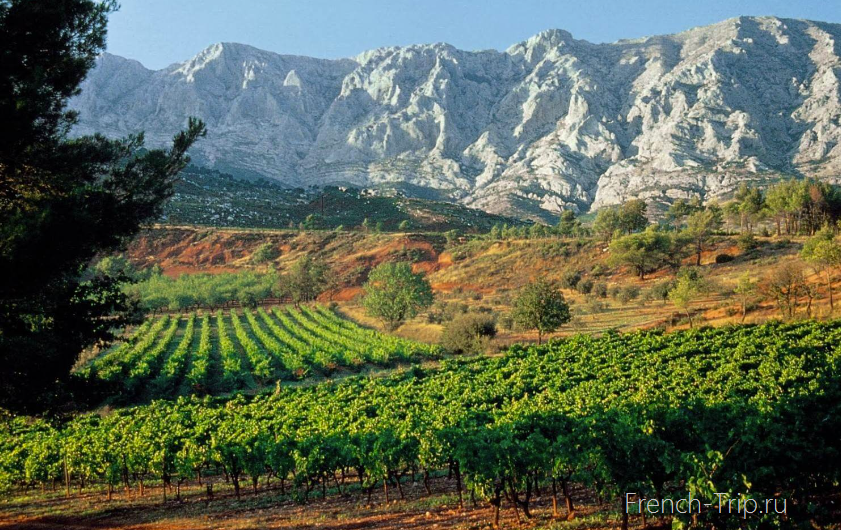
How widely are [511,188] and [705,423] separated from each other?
631 feet

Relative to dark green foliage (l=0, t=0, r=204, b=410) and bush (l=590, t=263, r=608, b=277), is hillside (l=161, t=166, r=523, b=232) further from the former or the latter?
dark green foliage (l=0, t=0, r=204, b=410)

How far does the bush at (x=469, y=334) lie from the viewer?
4284cm

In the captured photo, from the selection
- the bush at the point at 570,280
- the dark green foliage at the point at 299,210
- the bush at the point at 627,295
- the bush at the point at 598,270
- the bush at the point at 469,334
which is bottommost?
the bush at the point at 469,334

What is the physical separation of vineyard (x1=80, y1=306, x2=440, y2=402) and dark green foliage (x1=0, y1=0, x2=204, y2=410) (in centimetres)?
1306

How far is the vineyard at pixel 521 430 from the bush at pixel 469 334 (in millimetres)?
4547

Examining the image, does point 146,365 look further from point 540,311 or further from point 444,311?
point 540,311

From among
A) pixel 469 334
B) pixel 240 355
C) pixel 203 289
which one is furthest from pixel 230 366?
pixel 203 289

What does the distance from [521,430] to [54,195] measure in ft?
39.0

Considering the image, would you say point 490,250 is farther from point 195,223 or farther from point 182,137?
point 182,137

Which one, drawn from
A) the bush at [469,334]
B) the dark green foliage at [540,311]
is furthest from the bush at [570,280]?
the bush at [469,334]

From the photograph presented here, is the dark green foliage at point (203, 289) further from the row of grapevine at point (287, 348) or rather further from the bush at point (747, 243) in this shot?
the bush at point (747, 243)

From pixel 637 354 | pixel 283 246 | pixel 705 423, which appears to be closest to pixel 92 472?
pixel 705 423

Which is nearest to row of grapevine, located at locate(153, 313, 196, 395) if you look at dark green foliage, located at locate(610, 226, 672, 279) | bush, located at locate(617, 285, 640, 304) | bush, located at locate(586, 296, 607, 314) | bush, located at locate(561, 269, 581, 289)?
bush, located at locate(586, 296, 607, 314)

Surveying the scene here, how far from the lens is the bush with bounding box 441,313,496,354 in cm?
4284
